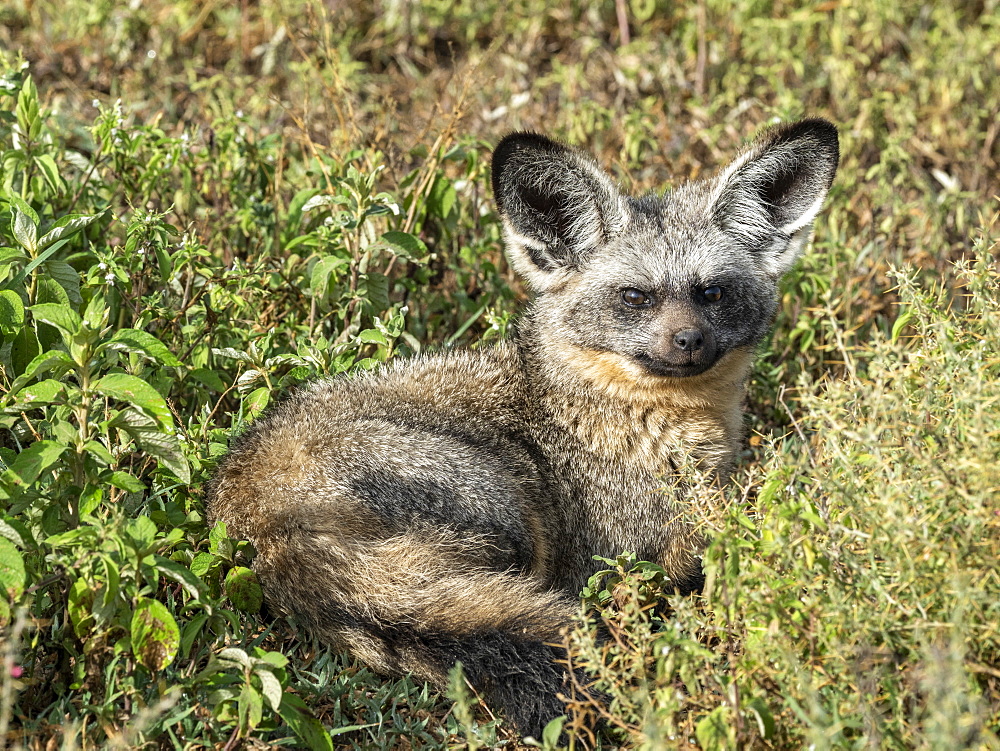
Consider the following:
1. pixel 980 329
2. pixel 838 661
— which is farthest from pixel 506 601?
pixel 980 329

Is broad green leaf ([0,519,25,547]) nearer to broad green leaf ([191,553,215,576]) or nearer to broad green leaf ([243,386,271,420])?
broad green leaf ([191,553,215,576])

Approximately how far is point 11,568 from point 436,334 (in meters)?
2.94

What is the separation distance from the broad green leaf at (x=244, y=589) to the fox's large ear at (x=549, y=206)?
5.84ft

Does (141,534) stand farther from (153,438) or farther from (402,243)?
(402,243)

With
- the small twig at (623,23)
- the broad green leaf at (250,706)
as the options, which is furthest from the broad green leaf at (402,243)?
the small twig at (623,23)

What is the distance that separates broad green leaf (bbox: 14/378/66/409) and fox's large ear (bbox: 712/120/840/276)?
2674 millimetres

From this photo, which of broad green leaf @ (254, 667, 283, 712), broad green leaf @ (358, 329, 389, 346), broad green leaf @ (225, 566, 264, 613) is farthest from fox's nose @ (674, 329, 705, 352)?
broad green leaf @ (254, 667, 283, 712)

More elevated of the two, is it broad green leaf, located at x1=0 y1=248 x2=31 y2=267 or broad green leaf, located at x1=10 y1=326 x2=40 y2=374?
broad green leaf, located at x1=0 y1=248 x2=31 y2=267

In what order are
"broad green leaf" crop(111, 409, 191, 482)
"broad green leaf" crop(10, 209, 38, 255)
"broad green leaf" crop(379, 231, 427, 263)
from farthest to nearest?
"broad green leaf" crop(379, 231, 427, 263), "broad green leaf" crop(10, 209, 38, 255), "broad green leaf" crop(111, 409, 191, 482)

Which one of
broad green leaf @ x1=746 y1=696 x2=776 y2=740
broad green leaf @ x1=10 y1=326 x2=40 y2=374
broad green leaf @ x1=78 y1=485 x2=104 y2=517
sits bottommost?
broad green leaf @ x1=746 y1=696 x2=776 y2=740

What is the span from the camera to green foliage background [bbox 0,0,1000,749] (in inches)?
113

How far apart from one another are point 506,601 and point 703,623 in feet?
2.04

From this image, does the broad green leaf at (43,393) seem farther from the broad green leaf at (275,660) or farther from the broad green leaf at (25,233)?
the broad green leaf at (275,660)

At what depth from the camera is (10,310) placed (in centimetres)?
357
